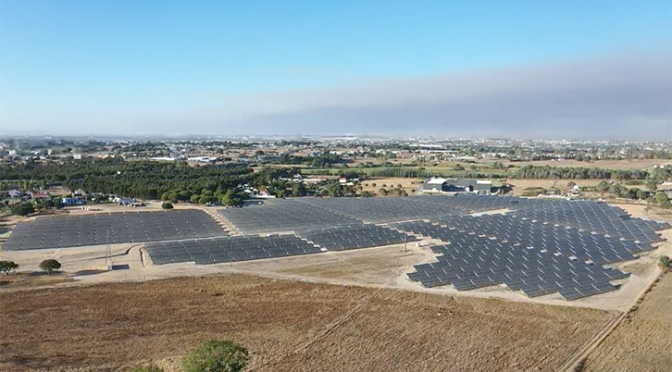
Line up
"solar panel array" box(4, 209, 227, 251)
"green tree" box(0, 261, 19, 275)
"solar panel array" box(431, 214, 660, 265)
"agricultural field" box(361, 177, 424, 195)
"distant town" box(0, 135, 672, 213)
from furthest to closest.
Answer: "agricultural field" box(361, 177, 424, 195) < "distant town" box(0, 135, 672, 213) < "solar panel array" box(4, 209, 227, 251) < "solar panel array" box(431, 214, 660, 265) < "green tree" box(0, 261, 19, 275)

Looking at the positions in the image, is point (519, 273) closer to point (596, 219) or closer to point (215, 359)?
point (215, 359)

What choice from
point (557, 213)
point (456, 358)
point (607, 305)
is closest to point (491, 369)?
point (456, 358)

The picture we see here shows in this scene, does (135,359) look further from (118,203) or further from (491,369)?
(118,203)

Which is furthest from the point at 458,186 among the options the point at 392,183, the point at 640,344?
the point at 640,344

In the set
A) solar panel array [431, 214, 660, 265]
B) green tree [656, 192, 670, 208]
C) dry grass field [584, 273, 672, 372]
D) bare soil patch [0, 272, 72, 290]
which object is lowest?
dry grass field [584, 273, 672, 372]

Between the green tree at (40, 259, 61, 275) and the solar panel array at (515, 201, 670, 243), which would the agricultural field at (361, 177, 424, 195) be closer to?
the solar panel array at (515, 201, 670, 243)

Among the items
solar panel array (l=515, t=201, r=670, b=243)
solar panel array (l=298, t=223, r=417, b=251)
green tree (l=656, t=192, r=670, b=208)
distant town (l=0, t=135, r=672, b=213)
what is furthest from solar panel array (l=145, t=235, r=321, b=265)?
green tree (l=656, t=192, r=670, b=208)
